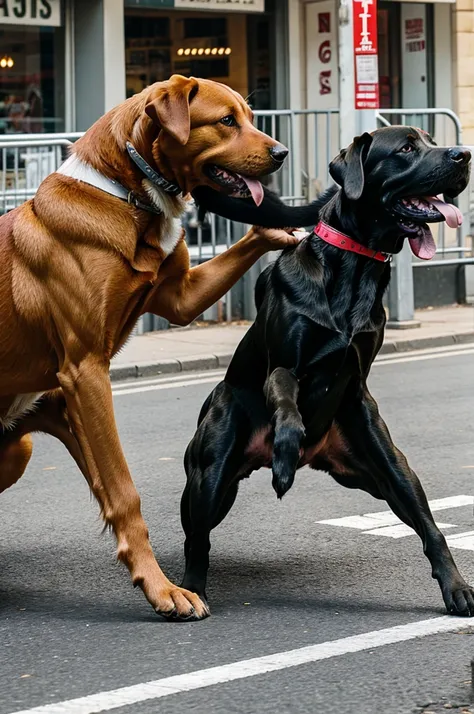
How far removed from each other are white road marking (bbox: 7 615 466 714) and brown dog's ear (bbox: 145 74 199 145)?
1.75 metres

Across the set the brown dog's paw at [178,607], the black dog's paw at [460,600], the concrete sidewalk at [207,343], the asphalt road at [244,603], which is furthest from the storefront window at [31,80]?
the black dog's paw at [460,600]

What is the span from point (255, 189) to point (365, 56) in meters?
8.79

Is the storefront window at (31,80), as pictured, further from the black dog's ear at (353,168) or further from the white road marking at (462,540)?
the black dog's ear at (353,168)

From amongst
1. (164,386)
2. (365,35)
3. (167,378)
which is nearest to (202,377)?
(167,378)

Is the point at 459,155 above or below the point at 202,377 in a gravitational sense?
above

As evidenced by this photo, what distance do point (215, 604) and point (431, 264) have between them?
10.3m

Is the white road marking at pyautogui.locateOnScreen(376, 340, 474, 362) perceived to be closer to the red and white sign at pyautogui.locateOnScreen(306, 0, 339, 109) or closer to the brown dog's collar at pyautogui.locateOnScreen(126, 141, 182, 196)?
the red and white sign at pyautogui.locateOnScreen(306, 0, 339, 109)

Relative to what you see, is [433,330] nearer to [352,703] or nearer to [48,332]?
[48,332]

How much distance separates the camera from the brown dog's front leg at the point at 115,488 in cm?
509

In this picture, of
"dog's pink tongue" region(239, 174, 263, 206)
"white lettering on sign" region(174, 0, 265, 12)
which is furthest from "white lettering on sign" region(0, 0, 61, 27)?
"dog's pink tongue" region(239, 174, 263, 206)

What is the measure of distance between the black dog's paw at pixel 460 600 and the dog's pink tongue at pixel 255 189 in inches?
59.2

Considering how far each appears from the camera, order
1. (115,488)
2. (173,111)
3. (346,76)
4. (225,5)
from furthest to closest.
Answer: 1. (225,5)
2. (346,76)
3. (115,488)
4. (173,111)

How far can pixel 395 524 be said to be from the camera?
6641mm

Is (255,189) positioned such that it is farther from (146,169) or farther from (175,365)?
(175,365)
